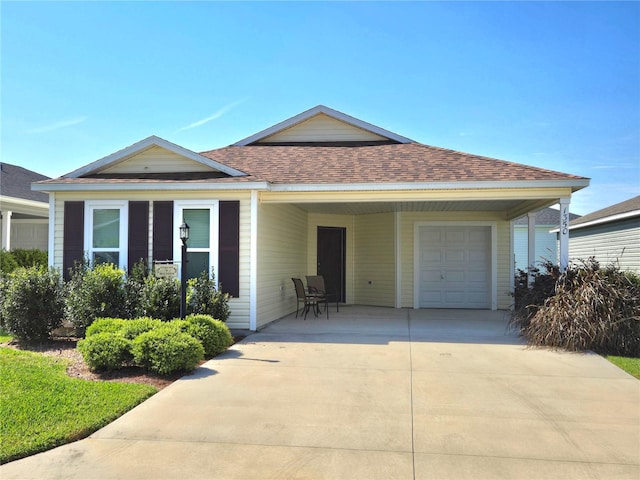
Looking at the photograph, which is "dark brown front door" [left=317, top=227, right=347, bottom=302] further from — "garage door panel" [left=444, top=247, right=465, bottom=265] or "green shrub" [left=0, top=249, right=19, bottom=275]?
"green shrub" [left=0, top=249, right=19, bottom=275]

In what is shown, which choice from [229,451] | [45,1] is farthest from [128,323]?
[45,1]

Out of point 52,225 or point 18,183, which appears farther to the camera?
point 18,183

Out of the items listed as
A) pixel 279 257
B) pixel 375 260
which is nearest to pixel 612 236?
pixel 375 260

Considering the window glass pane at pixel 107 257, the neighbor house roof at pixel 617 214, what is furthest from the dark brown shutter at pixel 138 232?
the neighbor house roof at pixel 617 214

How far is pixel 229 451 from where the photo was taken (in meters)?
3.67

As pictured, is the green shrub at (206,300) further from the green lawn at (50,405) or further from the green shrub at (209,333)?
the green lawn at (50,405)

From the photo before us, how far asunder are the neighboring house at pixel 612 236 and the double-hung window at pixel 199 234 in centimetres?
961

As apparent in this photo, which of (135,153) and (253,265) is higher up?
(135,153)

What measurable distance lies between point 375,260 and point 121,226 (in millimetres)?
7077

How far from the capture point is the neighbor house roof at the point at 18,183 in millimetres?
15461

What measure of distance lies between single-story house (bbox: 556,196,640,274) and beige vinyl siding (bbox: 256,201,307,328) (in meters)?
7.85

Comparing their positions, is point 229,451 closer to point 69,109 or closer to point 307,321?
point 307,321

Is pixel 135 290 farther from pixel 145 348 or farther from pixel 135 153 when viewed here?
pixel 135 153

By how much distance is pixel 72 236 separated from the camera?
919 centimetres
